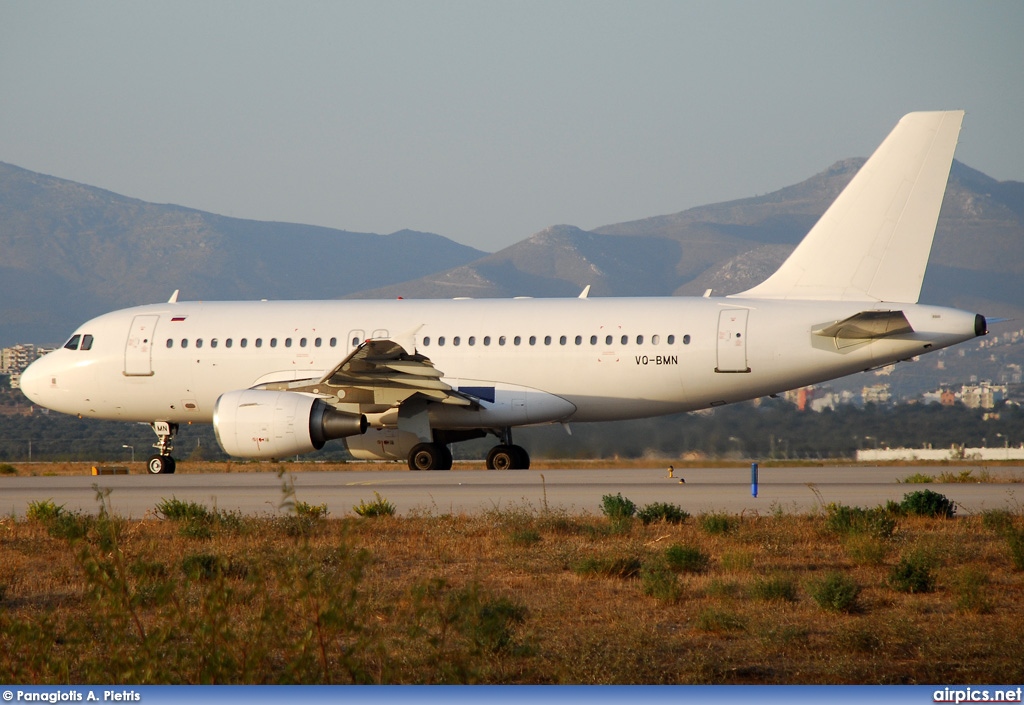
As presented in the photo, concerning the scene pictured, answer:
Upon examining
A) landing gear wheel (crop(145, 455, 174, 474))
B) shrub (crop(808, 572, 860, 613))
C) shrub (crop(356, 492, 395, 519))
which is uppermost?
landing gear wheel (crop(145, 455, 174, 474))

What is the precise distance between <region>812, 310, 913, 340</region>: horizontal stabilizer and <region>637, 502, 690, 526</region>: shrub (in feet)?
25.9

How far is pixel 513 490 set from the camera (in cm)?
1909

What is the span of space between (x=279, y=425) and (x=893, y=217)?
39.5ft

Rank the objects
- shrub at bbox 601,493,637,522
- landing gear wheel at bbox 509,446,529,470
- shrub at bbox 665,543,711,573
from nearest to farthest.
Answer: shrub at bbox 665,543,711,573 → shrub at bbox 601,493,637,522 → landing gear wheel at bbox 509,446,529,470

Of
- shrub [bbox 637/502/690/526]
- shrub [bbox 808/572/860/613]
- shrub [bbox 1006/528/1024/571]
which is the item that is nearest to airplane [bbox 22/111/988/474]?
shrub [bbox 637/502/690/526]

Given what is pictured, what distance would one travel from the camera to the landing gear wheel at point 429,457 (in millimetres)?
24016

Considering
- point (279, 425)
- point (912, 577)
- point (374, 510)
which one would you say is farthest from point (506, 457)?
point (912, 577)

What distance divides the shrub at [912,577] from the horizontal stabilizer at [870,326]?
37.0 feet

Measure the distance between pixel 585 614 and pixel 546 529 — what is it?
4761 millimetres

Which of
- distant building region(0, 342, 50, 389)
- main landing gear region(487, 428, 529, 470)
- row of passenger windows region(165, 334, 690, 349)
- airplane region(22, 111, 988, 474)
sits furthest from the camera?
distant building region(0, 342, 50, 389)

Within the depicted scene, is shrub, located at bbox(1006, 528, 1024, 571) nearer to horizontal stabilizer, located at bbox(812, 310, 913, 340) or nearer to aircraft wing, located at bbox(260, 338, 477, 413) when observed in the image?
horizontal stabilizer, located at bbox(812, 310, 913, 340)

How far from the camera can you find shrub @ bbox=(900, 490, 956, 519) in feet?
49.3

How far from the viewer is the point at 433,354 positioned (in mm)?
24266

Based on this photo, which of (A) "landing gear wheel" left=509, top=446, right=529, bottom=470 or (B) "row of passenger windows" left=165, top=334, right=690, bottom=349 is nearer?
(B) "row of passenger windows" left=165, top=334, right=690, bottom=349
